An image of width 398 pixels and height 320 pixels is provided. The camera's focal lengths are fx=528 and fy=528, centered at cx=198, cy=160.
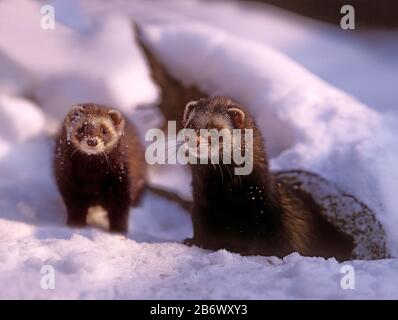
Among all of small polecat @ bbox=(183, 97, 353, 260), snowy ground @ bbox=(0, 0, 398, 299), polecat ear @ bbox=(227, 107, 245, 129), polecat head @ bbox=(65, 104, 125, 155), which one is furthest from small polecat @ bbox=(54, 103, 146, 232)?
polecat ear @ bbox=(227, 107, 245, 129)

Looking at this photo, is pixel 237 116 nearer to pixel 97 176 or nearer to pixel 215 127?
pixel 215 127

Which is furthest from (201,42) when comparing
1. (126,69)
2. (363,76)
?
(363,76)

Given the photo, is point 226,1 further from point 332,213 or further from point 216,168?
point 216,168

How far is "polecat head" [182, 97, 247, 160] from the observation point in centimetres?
291

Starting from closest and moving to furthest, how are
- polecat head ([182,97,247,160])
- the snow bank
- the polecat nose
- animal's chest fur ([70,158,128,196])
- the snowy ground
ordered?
the snowy ground → polecat head ([182,97,247,160]) → the polecat nose → animal's chest fur ([70,158,128,196]) → the snow bank

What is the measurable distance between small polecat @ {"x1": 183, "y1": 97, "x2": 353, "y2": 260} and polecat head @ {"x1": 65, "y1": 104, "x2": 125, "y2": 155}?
1.70 ft

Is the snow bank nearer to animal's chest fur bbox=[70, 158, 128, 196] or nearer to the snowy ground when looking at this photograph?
the snowy ground

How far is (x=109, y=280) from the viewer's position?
243 centimetres

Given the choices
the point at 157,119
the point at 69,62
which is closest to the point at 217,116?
the point at 157,119

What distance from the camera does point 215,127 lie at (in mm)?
2932

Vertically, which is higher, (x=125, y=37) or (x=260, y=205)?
(x=125, y=37)
